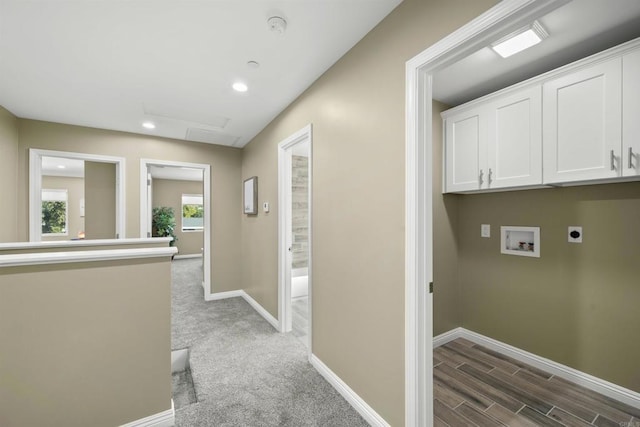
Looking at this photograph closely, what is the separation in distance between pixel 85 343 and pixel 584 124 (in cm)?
349

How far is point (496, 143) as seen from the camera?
7.79ft

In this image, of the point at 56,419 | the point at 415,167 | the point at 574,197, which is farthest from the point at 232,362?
the point at 574,197

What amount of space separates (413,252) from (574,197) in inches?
67.8

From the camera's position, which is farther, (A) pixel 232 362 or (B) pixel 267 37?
(A) pixel 232 362

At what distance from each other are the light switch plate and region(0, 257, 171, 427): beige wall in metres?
3.04

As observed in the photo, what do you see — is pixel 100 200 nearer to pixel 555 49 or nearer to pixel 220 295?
pixel 220 295

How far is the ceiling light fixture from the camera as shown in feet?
5.52

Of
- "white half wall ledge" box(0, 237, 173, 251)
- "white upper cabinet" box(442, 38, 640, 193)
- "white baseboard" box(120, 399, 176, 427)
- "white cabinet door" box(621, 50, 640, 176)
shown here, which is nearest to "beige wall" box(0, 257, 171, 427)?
"white baseboard" box(120, 399, 176, 427)

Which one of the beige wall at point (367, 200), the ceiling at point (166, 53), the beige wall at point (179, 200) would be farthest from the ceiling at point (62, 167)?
the beige wall at point (367, 200)

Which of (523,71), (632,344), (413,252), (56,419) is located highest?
(523,71)

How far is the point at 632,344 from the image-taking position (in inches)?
73.1

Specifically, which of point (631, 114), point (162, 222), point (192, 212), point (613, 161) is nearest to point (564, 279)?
point (613, 161)

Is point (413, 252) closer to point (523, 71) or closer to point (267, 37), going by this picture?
point (267, 37)

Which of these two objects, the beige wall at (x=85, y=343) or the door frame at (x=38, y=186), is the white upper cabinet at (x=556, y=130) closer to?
the beige wall at (x=85, y=343)
